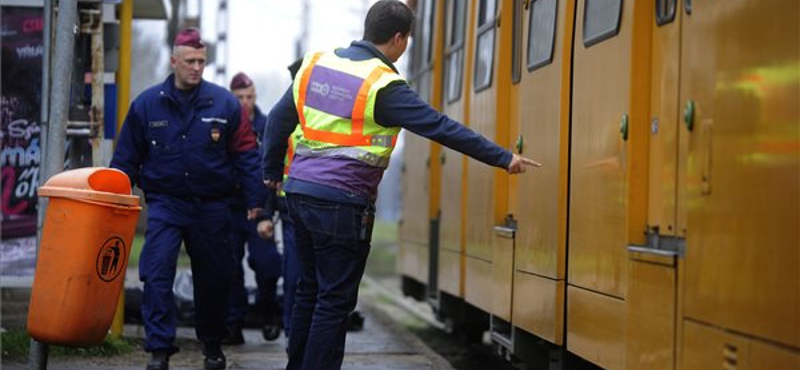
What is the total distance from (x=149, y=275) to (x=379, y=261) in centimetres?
2338

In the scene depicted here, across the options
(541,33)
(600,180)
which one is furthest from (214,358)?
(600,180)

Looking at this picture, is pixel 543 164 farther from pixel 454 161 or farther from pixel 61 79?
pixel 454 161

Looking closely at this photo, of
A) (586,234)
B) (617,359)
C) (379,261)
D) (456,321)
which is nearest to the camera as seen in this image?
(617,359)

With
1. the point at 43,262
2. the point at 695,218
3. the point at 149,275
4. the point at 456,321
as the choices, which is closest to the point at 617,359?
the point at 695,218

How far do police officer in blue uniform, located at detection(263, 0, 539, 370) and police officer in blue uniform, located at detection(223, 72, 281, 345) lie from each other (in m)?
3.94

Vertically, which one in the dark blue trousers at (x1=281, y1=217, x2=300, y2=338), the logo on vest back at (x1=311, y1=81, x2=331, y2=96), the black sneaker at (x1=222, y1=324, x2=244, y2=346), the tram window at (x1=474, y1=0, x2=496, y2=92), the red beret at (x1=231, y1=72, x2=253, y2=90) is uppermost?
the tram window at (x1=474, y1=0, x2=496, y2=92)

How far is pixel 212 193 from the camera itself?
802 cm

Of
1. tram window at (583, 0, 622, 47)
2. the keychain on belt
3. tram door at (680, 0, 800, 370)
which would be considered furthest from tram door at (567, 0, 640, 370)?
the keychain on belt

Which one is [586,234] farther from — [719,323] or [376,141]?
[719,323]

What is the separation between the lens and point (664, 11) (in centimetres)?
551

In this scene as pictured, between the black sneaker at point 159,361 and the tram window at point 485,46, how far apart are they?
264 centimetres

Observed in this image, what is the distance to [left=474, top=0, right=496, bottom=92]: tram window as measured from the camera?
907cm

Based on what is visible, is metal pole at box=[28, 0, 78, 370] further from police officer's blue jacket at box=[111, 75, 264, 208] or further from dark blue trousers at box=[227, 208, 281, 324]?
dark blue trousers at box=[227, 208, 281, 324]

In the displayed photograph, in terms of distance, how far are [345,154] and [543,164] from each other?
1.58m
